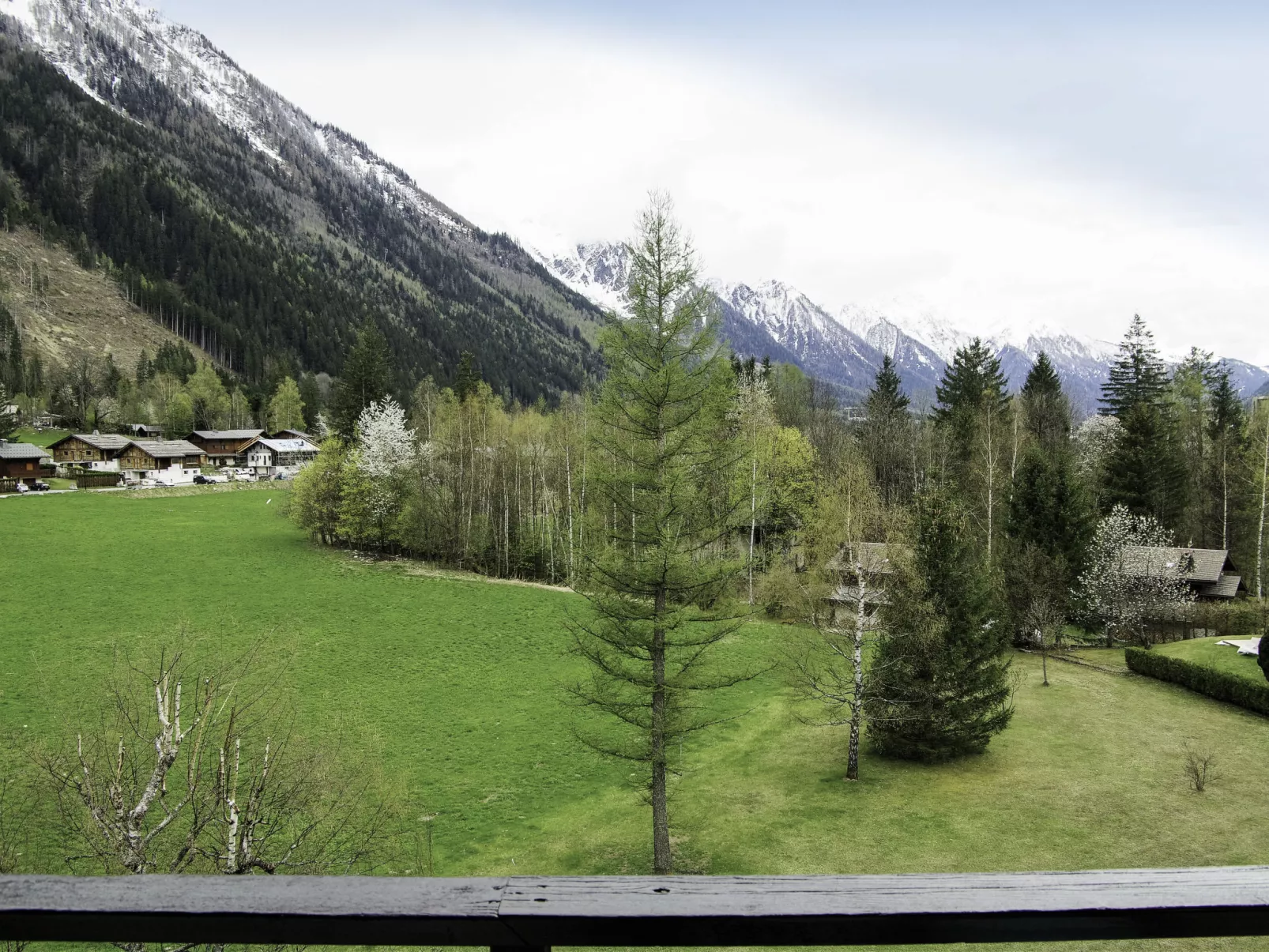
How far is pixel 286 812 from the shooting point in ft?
43.5

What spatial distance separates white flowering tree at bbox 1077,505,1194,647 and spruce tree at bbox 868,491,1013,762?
57.6 ft

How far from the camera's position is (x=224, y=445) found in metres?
100

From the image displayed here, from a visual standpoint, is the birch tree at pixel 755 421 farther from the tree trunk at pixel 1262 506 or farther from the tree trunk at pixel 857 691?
the tree trunk at pixel 1262 506

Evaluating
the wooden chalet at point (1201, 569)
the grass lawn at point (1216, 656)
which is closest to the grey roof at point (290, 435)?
the wooden chalet at point (1201, 569)

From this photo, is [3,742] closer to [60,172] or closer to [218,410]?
[218,410]

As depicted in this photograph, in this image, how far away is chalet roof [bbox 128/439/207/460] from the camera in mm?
89562

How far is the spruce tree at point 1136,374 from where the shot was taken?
201ft

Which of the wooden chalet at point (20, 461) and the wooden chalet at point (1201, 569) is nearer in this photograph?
the wooden chalet at point (1201, 569)

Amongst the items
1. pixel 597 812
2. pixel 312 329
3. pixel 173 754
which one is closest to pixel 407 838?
pixel 597 812

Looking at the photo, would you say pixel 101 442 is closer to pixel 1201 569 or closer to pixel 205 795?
pixel 205 795

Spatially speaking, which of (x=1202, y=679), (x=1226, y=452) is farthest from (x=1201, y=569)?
(x=1202, y=679)

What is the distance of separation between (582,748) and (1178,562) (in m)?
37.3

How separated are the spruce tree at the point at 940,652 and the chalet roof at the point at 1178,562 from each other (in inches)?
753

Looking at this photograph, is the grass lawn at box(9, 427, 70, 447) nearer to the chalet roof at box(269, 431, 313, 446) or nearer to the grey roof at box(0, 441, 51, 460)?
the grey roof at box(0, 441, 51, 460)
